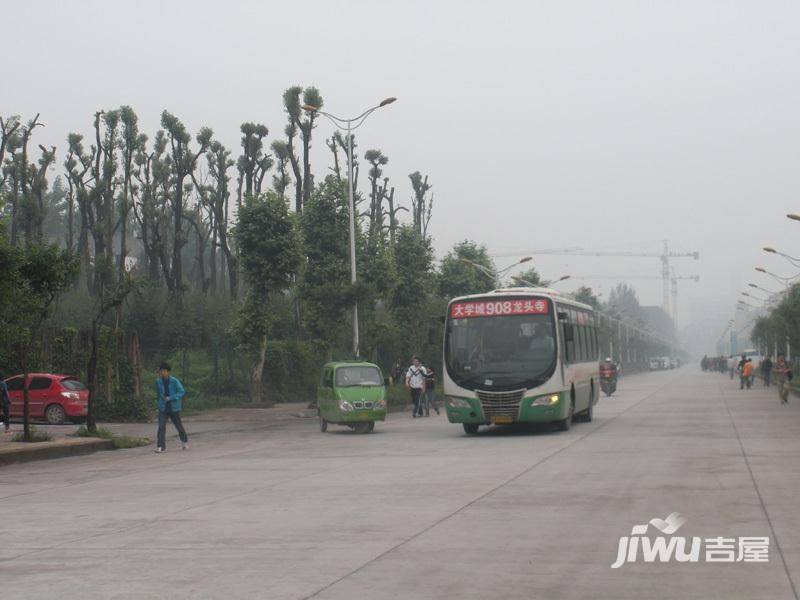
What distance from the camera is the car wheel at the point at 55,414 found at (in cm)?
3466

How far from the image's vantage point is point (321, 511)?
43.6 feet

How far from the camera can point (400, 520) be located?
40.6ft

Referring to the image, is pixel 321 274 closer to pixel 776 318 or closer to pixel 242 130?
pixel 242 130

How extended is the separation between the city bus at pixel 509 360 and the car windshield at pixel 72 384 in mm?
12451

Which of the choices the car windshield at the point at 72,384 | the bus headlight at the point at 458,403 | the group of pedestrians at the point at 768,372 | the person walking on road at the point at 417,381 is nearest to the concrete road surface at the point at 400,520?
the bus headlight at the point at 458,403

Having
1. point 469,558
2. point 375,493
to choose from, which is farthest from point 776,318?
point 469,558

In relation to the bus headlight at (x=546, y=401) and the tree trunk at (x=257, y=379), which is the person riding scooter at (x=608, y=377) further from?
the bus headlight at (x=546, y=401)

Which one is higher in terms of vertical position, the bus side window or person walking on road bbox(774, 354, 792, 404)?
the bus side window

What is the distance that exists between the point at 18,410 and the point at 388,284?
1861 cm

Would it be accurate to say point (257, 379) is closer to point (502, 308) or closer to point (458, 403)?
point (458, 403)

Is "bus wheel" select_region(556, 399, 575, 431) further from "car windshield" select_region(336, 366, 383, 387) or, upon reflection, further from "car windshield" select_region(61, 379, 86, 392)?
"car windshield" select_region(61, 379, 86, 392)

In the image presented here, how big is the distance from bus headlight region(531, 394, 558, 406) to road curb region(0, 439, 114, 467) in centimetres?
950

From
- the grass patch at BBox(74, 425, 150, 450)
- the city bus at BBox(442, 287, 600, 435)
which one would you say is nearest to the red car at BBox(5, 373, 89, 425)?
the grass patch at BBox(74, 425, 150, 450)

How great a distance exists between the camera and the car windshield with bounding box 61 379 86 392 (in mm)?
34531
